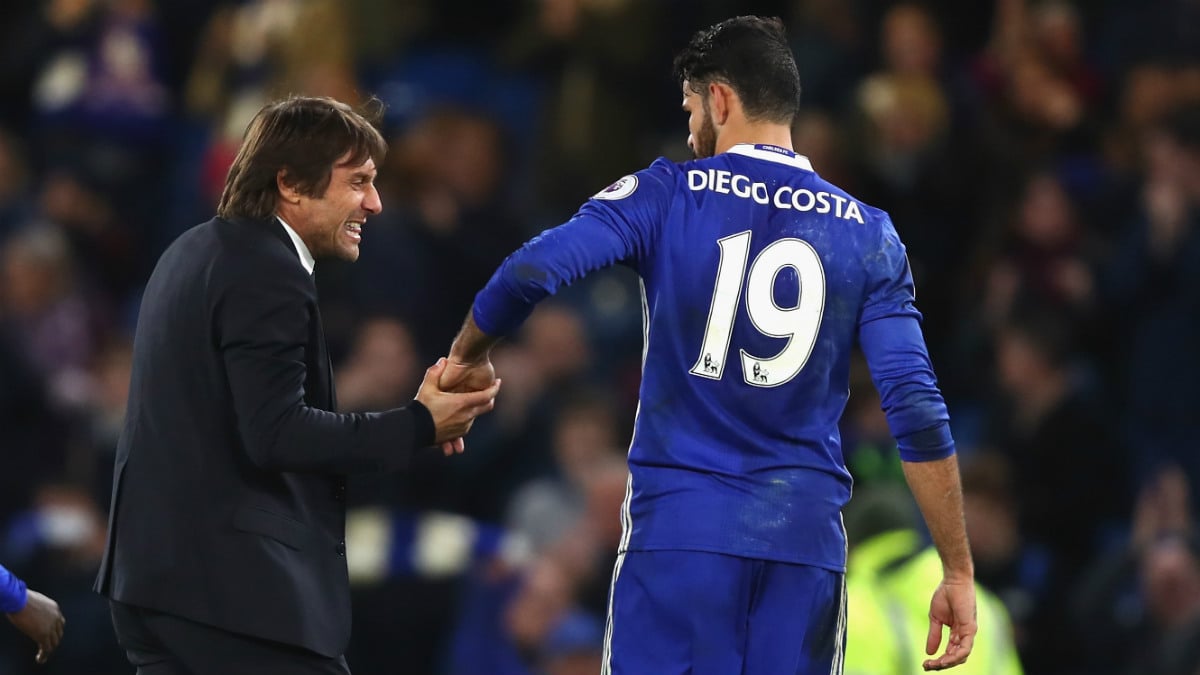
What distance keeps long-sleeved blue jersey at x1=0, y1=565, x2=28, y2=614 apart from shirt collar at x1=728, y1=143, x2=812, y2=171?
1.87 metres

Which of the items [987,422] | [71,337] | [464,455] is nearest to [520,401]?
[464,455]

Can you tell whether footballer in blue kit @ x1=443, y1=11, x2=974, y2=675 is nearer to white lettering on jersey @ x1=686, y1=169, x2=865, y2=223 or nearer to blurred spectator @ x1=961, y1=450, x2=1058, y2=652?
white lettering on jersey @ x1=686, y1=169, x2=865, y2=223

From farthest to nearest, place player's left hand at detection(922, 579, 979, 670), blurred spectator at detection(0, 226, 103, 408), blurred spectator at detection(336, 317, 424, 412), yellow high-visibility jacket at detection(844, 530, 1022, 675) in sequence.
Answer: blurred spectator at detection(0, 226, 103, 408) < blurred spectator at detection(336, 317, 424, 412) < yellow high-visibility jacket at detection(844, 530, 1022, 675) < player's left hand at detection(922, 579, 979, 670)

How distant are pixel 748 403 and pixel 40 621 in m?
→ 1.66

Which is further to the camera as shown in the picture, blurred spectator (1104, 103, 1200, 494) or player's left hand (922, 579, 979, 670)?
blurred spectator (1104, 103, 1200, 494)

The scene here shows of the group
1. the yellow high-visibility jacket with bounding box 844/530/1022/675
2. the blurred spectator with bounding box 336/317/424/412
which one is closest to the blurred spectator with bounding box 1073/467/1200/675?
the yellow high-visibility jacket with bounding box 844/530/1022/675

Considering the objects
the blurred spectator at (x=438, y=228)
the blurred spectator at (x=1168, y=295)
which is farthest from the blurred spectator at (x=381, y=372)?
the blurred spectator at (x=1168, y=295)

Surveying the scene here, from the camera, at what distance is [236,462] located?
3674mm

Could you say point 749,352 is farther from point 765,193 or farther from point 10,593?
point 10,593

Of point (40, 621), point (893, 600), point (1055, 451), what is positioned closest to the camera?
point (40, 621)

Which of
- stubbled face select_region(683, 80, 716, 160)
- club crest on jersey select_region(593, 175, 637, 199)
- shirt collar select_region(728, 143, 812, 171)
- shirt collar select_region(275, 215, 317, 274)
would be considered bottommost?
shirt collar select_region(275, 215, 317, 274)

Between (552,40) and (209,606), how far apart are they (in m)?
6.41

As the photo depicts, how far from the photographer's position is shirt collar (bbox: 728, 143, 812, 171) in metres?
4.14

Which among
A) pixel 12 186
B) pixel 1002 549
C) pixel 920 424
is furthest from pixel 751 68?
pixel 12 186
